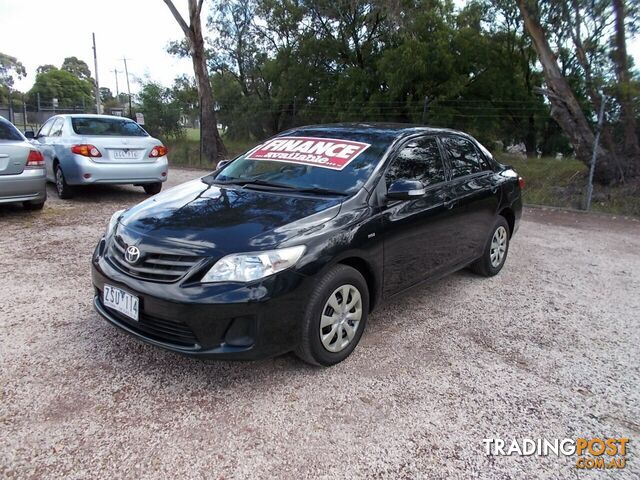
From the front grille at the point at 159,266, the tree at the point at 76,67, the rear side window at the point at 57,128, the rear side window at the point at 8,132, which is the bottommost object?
the front grille at the point at 159,266

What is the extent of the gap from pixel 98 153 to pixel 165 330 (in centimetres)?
566

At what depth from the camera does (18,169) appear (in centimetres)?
607

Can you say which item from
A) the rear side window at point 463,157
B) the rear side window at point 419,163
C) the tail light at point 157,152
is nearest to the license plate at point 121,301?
the rear side window at point 419,163

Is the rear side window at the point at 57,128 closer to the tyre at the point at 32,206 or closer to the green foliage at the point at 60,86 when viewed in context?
the tyre at the point at 32,206

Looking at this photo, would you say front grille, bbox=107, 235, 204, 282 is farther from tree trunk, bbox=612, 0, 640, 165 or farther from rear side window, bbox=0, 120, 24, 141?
tree trunk, bbox=612, 0, 640, 165

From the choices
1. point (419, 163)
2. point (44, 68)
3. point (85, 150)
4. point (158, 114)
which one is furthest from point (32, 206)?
point (44, 68)

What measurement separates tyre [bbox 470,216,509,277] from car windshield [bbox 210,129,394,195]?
1.80 meters

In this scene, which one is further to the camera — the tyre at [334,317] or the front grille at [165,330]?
the tyre at [334,317]

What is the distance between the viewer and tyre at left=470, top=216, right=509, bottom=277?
15.6ft

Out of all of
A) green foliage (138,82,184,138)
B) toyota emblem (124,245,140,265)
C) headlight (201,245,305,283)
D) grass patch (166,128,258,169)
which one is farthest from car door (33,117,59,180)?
green foliage (138,82,184,138)

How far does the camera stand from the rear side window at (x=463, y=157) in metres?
4.24

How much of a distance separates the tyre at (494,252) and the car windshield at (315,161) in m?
1.80

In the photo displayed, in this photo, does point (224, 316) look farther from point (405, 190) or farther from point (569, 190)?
point (569, 190)

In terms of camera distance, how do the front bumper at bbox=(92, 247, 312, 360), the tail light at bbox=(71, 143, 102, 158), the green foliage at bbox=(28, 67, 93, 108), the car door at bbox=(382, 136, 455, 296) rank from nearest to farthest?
the front bumper at bbox=(92, 247, 312, 360) < the car door at bbox=(382, 136, 455, 296) < the tail light at bbox=(71, 143, 102, 158) < the green foliage at bbox=(28, 67, 93, 108)
